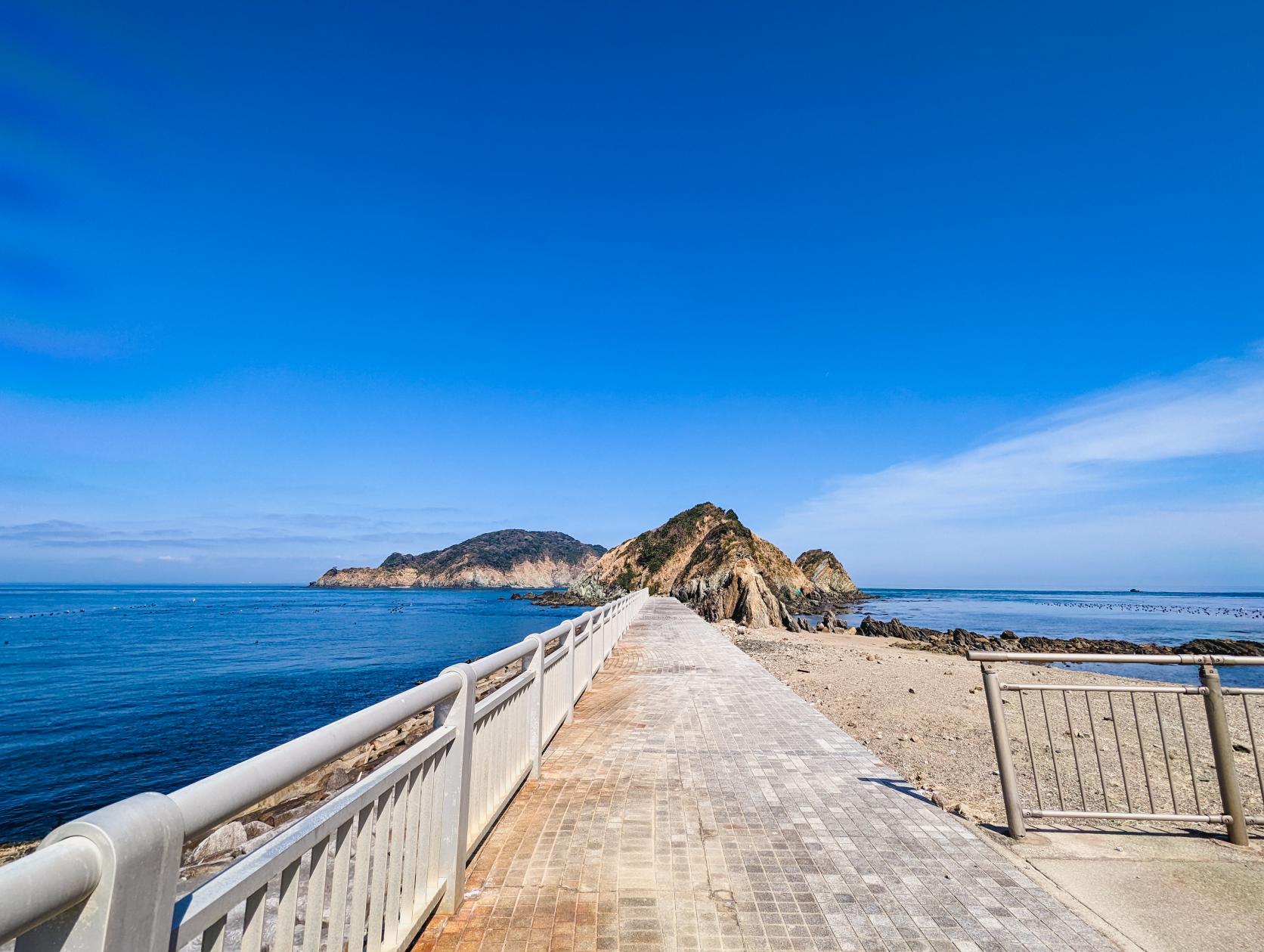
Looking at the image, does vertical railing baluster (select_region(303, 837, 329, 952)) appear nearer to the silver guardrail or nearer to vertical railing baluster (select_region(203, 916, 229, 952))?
vertical railing baluster (select_region(203, 916, 229, 952))

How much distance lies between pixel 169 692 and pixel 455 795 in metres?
23.8

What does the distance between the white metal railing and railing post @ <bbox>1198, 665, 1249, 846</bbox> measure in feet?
15.7

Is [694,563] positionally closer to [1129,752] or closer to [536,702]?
[1129,752]

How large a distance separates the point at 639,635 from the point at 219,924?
57.9 feet

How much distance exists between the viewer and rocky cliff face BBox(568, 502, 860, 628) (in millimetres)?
56344

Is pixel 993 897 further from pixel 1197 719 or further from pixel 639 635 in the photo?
pixel 639 635

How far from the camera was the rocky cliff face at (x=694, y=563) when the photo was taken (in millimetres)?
56344

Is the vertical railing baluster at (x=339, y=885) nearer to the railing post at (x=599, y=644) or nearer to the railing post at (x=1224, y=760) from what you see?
the railing post at (x=1224, y=760)

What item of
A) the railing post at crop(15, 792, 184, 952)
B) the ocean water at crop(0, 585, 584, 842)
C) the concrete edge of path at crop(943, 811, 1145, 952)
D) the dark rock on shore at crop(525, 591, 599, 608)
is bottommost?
the ocean water at crop(0, 585, 584, 842)

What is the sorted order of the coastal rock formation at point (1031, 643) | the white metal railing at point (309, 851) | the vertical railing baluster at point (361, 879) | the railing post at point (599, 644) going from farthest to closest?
the coastal rock formation at point (1031, 643)
the railing post at point (599, 644)
the vertical railing baluster at point (361, 879)
the white metal railing at point (309, 851)

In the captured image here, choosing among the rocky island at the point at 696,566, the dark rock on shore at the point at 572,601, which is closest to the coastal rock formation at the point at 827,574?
the rocky island at the point at 696,566

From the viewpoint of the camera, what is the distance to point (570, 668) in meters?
7.93

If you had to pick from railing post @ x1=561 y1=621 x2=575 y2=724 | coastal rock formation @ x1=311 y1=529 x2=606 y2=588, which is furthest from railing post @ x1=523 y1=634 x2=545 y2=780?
coastal rock formation @ x1=311 y1=529 x2=606 y2=588

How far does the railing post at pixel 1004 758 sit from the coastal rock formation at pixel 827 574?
93.8 metres
